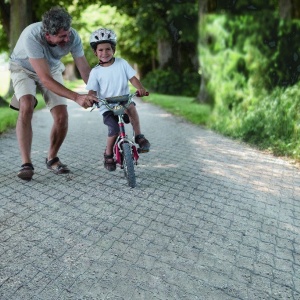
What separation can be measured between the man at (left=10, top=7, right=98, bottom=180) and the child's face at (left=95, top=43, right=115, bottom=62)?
36 cm

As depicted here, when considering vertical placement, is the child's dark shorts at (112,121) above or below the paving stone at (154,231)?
above

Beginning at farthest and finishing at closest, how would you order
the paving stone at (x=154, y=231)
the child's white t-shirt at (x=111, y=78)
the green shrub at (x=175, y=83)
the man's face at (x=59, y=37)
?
the green shrub at (x=175, y=83), the child's white t-shirt at (x=111, y=78), the man's face at (x=59, y=37), the paving stone at (x=154, y=231)

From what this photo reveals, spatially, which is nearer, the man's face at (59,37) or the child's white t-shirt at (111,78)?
the man's face at (59,37)

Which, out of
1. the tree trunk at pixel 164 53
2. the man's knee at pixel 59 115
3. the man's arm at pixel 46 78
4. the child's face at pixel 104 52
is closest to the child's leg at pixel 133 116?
the child's face at pixel 104 52

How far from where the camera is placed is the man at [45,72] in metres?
4.68

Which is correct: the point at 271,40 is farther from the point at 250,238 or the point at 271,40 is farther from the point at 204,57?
the point at 250,238

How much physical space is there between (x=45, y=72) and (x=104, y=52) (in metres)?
0.73

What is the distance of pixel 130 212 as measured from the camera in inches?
170

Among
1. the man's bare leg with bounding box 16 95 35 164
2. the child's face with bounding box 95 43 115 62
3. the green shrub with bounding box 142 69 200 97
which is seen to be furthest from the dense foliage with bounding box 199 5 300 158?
the green shrub with bounding box 142 69 200 97

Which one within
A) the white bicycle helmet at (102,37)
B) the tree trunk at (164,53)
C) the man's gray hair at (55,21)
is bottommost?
the tree trunk at (164,53)

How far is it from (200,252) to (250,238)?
1.89 ft

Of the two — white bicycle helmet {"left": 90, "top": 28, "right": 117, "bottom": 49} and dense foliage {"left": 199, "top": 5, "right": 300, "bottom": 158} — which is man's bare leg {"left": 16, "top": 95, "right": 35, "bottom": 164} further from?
dense foliage {"left": 199, "top": 5, "right": 300, "bottom": 158}

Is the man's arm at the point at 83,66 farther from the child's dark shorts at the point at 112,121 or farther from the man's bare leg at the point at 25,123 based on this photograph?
the man's bare leg at the point at 25,123

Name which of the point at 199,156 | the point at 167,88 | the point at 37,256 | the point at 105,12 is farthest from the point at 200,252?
the point at 105,12
